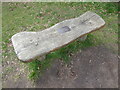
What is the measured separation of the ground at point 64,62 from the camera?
3.88m

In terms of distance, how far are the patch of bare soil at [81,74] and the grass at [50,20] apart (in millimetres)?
206

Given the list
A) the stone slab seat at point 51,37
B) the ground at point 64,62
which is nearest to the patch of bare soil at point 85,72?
the ground at point 64,62

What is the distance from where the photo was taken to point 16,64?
4.29 metres

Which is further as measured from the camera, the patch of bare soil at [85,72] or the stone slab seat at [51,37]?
the patch of bare soil at [85,72]

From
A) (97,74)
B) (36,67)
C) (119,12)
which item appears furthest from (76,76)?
(119,12)

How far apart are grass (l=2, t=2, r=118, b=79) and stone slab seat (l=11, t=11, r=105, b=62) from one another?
712 millimetres

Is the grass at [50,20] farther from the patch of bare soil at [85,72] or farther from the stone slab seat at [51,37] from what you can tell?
the stone slab seat at [51,37]

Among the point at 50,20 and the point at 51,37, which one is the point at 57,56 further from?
the point at 50,20

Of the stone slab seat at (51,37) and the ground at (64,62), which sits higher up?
the stone slab seat at (51,37)

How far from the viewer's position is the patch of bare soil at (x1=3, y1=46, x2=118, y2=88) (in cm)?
383

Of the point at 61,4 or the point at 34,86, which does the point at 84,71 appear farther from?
the point at 61,4

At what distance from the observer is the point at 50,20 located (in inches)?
220

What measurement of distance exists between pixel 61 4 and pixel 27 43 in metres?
3.29

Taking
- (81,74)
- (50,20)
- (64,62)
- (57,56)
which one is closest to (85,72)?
(81,74)
